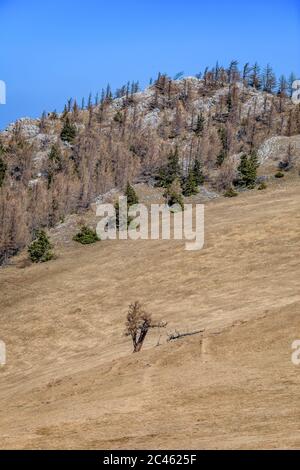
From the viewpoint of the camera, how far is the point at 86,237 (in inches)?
3000

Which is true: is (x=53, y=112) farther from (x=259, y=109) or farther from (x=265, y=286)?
(x=265, y=286)

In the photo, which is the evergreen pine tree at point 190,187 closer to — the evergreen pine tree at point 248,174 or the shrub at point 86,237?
the evergreen pine tree at point 248,174

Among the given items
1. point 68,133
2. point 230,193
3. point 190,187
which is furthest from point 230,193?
point 68,133

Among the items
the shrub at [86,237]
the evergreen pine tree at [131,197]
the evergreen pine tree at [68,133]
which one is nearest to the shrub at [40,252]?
the shrub at [86,237]

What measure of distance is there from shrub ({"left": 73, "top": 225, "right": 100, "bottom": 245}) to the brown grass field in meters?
1.39

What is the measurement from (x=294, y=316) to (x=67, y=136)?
429 feet

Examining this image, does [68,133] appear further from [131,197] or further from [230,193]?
[230,193]

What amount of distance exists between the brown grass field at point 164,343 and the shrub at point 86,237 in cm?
139

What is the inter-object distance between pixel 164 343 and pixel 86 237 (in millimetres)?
44820

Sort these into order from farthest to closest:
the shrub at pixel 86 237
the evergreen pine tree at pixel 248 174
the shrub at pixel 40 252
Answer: the evergreen pine tree at pixel 248 174 → the shrub at pixel 86 237 → the shrub at pixel 40 252

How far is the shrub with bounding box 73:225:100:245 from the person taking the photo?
76062mm

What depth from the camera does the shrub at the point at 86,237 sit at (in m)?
76.1
